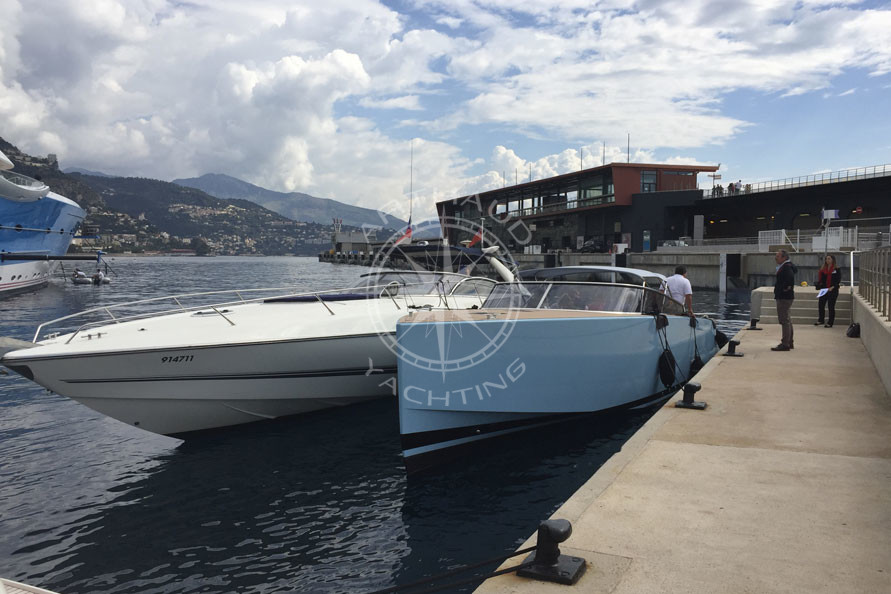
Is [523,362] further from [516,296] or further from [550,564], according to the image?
[550,564]

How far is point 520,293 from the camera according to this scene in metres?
8.91

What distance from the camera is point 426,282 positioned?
12.5 metres

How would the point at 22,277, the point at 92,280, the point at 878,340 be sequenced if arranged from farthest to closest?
1. the point at 92,280
2. the point at 22,277
3. the point at 878,340

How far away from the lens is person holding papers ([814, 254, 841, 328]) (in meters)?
13.1

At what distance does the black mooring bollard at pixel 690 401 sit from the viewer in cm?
700

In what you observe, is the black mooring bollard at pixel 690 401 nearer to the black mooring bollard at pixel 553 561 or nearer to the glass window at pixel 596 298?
the glass window at pixel 596 298

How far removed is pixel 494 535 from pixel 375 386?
5.01m

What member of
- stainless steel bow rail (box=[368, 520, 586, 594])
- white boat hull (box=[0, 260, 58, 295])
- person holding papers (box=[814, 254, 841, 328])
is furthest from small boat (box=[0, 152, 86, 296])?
stainless steel bow rail (box=[368, 520, 586, 594])

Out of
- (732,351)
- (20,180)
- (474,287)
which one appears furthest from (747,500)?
(20,180)

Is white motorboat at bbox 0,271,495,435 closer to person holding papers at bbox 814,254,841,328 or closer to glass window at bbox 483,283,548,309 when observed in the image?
glass window at bbox 483,283,548,309

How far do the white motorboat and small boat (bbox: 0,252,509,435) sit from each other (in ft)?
0.05

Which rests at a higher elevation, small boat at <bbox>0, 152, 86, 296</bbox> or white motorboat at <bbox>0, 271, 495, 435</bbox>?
small boat at <bbox>0, 152, 86, 296</bbox>

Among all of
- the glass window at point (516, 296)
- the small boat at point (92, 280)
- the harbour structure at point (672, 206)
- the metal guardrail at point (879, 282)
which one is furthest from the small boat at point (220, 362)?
the small boat at point (92, 280)

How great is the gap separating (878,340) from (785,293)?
91.1 inches
